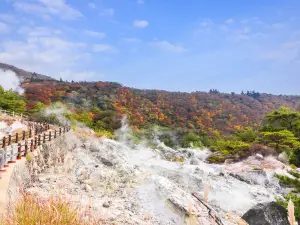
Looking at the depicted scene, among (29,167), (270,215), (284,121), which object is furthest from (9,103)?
(270,215)

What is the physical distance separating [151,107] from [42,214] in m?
76.1

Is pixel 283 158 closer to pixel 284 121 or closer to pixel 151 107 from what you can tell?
pixel 284 121

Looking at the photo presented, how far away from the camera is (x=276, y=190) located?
66.0ft

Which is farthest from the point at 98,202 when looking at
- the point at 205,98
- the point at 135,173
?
the point at 205,98

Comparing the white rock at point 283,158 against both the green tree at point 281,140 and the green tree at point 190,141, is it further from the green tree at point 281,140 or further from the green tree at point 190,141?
the green tree at point 190,141

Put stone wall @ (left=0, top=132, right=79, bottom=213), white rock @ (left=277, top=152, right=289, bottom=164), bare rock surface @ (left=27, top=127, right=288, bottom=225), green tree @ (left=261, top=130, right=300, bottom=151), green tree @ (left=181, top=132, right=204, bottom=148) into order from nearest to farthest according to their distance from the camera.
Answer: stone wall @ (left=0, top=132, right=79, bottom=213), bare rock surface @ (left=27, top=127, right=288, bottom=225), white rock @ (left=277, top=152, right=289, bottom=164), green tree @ (left=261, top=130, right=300, bottom=151), green tree @ (left=181, top=132, right=204, bottom=148)

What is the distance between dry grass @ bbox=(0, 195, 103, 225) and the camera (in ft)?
14.5

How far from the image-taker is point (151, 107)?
264 ft

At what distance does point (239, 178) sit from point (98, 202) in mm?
13218

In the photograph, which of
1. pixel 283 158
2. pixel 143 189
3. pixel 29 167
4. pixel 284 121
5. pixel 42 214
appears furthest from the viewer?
pixel 284 121

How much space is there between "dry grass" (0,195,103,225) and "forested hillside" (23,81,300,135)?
4639 cm

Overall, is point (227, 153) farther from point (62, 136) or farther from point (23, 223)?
point (23, 223)

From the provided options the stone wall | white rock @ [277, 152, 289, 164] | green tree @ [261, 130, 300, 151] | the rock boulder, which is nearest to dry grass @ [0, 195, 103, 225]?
the stone wall

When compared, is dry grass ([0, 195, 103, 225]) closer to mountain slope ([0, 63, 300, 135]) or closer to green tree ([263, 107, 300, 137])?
green tree ([263, 107, 300, 137])
